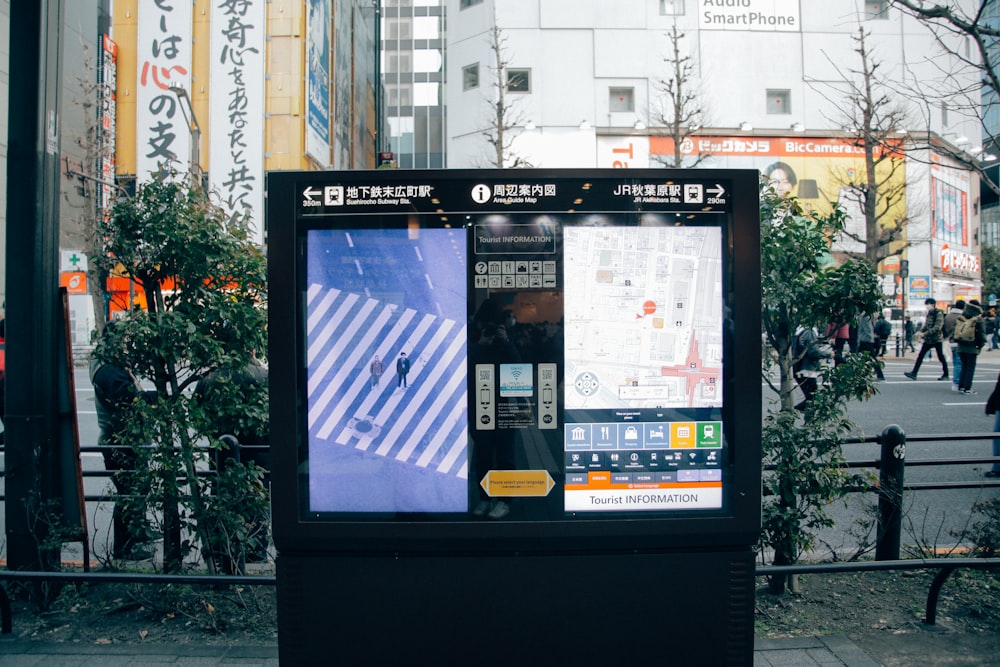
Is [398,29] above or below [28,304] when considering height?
above

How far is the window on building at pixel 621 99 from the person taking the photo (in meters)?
39.4

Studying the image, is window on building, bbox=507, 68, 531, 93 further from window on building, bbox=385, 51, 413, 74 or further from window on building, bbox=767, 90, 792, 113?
window on building, bbox=385, 51, 413, 74

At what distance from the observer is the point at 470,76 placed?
4050 cm

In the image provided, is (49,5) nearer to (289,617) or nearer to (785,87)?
(289,617)

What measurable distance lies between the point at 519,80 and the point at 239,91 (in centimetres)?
1627

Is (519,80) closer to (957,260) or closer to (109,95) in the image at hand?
(109,95)

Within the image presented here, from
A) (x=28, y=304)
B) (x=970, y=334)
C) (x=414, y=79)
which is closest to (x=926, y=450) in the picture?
(x=970, y=334)

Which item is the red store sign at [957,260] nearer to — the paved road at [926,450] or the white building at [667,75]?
the white building at [667,75]

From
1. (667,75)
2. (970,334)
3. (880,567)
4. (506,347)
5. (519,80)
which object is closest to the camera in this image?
(506,347)

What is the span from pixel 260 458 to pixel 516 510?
3458 millimetres

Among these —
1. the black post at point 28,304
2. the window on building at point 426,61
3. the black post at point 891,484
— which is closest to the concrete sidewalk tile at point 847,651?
the black post at point 891,484

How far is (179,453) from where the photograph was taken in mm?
4395

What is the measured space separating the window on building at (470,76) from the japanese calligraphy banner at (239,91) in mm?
14198

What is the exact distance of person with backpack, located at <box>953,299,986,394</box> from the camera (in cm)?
1428
